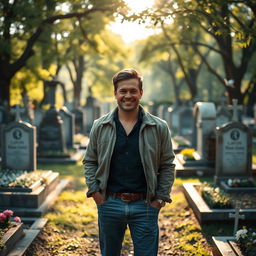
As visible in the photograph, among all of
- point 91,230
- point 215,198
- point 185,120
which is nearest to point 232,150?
point 215,198

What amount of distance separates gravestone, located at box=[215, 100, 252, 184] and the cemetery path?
6.80 ft

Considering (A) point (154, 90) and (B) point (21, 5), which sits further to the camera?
(A) point (154, 90)

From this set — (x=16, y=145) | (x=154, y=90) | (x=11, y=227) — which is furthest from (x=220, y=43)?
(x=154, y=90)

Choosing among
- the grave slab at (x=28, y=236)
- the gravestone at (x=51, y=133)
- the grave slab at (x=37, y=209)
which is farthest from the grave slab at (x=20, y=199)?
the gravestone at (x=51, y=133)

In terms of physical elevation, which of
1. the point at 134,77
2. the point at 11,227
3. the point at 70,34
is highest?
the point at 70,34

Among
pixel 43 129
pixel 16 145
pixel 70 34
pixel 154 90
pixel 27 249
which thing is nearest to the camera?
pixel 27 249

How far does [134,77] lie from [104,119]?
19.5 inches

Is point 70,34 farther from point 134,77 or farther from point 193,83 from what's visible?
point 134,77

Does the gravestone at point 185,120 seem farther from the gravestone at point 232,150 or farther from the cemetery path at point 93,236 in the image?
the cemetery path at point 93,236

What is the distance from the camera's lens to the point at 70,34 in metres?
21.3

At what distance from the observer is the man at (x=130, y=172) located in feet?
10.4

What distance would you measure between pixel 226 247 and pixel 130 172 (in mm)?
2366

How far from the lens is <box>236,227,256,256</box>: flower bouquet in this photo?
14.1ft

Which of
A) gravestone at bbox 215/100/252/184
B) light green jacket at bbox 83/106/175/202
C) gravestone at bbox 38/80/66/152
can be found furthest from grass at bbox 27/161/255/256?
gravestone at bbox 38/80/66/152
